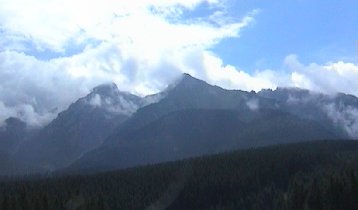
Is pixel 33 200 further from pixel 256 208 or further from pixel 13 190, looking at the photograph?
pixel 256 208

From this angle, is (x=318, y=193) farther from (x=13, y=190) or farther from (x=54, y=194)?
(x=13, y=190)

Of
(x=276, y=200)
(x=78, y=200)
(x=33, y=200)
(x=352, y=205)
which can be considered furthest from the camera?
(x=276, y=200)

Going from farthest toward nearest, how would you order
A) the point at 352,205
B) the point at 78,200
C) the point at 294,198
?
the point at 78,200
the point at 294,198
the point at 352,205

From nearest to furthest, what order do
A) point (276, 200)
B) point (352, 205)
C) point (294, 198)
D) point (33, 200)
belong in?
point (352, 205) < point (33, 200) < point (294, 198) < point (276, 200)

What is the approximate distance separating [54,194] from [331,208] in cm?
8659

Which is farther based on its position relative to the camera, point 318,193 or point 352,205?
point 318,193

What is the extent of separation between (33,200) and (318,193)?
67.6 m

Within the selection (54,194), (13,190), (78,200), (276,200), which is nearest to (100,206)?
(78,200)

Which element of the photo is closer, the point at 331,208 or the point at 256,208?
the point at 331,208

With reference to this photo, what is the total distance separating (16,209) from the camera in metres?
135

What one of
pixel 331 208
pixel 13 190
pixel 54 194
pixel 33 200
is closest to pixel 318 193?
pixel 331 208

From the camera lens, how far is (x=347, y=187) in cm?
14125

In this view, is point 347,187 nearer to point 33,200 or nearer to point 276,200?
point 276,200

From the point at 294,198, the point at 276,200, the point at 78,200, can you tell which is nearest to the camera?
the point at 294,198
